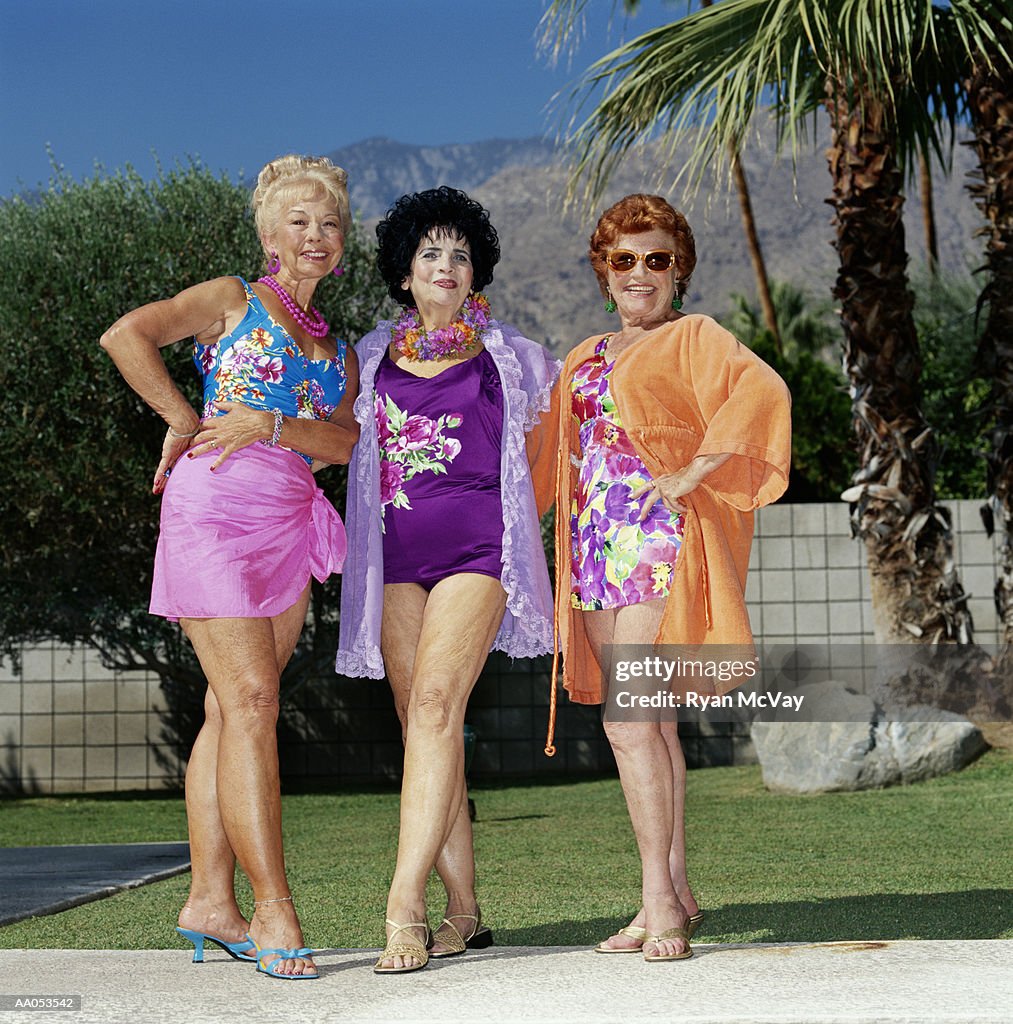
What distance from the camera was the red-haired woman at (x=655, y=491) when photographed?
3900 millimetres

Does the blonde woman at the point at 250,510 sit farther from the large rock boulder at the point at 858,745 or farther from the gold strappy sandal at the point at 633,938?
the large rock boulder at the point at 858,745

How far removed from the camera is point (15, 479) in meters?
11.9

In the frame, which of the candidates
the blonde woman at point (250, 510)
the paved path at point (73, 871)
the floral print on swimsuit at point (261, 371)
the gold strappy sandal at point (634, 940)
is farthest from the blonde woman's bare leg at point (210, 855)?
the paved path at point (73, 871)

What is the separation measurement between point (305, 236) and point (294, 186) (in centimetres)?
14

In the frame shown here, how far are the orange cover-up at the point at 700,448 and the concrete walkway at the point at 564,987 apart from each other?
0.76m

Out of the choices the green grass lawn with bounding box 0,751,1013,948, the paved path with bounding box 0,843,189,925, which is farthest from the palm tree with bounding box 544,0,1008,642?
the paved path with bounding box 0,843,189,925

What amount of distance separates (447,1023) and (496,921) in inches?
90.4

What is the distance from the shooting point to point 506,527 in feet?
12.9

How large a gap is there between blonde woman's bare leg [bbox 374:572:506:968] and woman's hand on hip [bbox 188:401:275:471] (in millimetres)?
614

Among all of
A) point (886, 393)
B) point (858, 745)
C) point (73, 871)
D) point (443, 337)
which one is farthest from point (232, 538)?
point (886, 393)

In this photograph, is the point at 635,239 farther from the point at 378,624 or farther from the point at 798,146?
the point at 798,146

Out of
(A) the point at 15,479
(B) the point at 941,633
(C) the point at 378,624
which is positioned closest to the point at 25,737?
(A) the point at 15,479

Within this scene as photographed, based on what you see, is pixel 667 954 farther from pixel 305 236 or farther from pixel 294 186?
pixel 294 186

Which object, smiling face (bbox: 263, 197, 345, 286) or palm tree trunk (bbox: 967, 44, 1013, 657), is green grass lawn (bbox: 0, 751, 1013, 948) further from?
smiling face (bbox: 263, 197, 345, 286)
